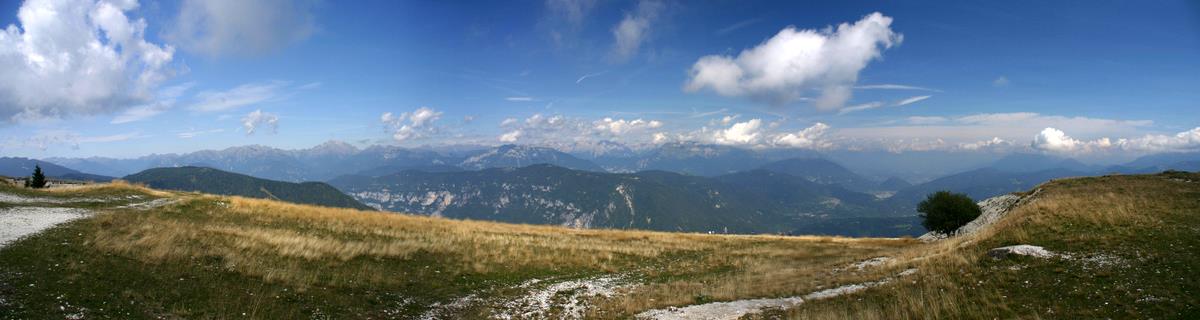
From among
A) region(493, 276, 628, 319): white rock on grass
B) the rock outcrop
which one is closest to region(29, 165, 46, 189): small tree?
region(493, 276, 628, 319): white rock on grass

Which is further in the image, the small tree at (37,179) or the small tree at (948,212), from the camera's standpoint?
the small tree at (948,212)

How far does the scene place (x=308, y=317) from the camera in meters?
14.6

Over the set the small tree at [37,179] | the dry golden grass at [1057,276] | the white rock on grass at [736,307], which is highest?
the small tree at [37,179]

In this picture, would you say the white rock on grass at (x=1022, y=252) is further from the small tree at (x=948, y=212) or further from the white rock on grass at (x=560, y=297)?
the small tree at (x=948, y=212)

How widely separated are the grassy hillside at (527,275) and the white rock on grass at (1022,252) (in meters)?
0.73

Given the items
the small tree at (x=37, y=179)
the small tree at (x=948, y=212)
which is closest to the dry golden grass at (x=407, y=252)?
the small tree at (x=37, y=179)

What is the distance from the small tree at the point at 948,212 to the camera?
53594 mm

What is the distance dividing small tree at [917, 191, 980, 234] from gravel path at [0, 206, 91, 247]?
73206 millimetres

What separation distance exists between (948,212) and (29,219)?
76.0 m

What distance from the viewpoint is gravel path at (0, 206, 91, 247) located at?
18.2m

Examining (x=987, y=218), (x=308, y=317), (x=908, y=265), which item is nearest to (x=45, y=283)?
(x=308, y=317)

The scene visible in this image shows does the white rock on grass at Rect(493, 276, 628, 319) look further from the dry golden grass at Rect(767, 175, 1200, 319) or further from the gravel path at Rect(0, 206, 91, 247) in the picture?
the gravel path at Rect(0, 206, 91, 247)

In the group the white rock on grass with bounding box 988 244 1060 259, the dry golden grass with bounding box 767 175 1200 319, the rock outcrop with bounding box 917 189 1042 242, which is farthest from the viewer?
the rock outcrop with bounding box 917 189 1042 242

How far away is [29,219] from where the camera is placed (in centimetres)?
2145
